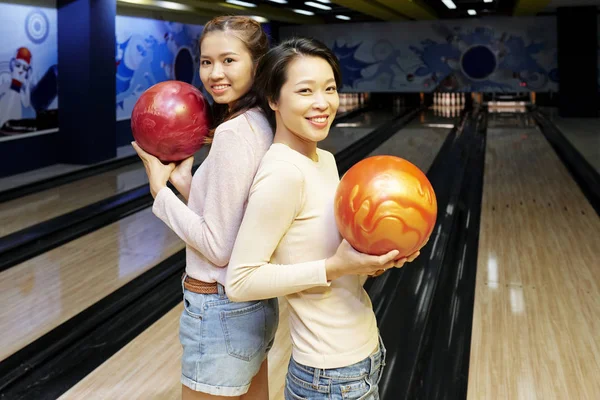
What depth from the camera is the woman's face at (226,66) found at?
1125 mm

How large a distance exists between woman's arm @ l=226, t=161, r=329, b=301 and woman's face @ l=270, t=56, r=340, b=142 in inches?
3.0

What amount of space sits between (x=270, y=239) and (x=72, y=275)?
2.44 m

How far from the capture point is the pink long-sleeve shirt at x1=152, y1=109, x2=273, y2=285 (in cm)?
104

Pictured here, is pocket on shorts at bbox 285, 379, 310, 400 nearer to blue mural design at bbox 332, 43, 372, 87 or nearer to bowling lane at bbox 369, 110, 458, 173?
bowling lane at bbox 369, 110, 458, 173

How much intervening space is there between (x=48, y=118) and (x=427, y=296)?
4.76m

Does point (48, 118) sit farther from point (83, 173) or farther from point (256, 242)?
point (256, 242)

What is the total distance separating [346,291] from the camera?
3.28ft

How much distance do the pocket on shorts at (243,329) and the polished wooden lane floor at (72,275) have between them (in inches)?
58.1

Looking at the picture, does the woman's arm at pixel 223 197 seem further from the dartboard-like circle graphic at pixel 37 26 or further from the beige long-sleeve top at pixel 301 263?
the dartboard-like circle graphic at pixel 37 26

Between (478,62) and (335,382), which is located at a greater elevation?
(478,62)

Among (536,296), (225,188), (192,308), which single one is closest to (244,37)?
(225,188)

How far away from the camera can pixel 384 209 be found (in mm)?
896

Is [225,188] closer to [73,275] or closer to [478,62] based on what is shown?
[73,275]

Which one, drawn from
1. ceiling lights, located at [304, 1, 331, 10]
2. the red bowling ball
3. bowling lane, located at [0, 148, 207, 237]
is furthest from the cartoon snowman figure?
the red bowling ball
